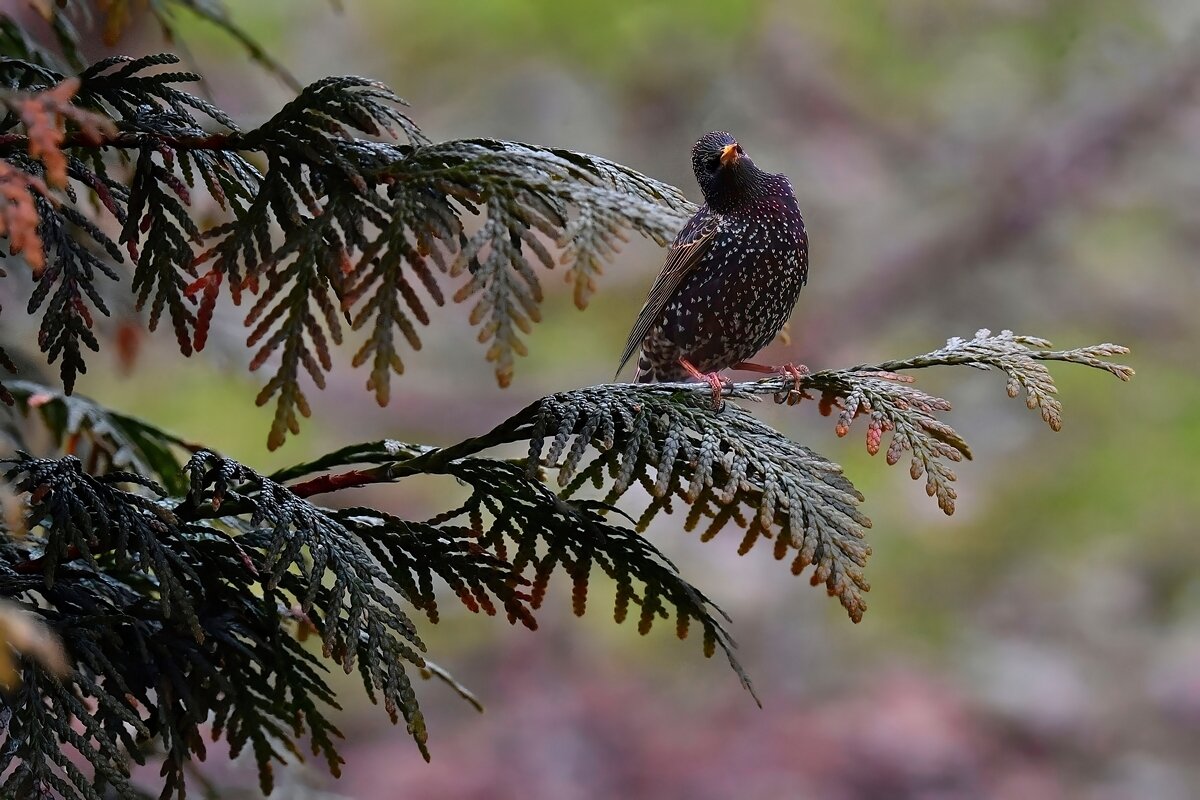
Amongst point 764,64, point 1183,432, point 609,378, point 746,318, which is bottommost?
point 746,318

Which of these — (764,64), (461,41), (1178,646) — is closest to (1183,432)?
(1178,646)

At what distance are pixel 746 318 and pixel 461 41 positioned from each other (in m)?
4.69

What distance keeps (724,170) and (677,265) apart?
15 cm

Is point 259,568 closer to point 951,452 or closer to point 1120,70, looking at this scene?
point 951,452

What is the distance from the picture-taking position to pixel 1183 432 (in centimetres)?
559

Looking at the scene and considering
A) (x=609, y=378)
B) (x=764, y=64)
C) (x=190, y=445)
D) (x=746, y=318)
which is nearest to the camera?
(x=190, y=445)

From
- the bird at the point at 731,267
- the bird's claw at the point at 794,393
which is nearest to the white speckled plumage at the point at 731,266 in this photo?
the bird at the point at 731,267

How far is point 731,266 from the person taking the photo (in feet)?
5.65

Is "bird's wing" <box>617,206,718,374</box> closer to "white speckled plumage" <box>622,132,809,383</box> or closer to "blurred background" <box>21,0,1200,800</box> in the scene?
"white speckled plumage" <box>622,132,809,383</box>

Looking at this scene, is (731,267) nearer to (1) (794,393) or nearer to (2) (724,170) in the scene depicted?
(2) (724,170)

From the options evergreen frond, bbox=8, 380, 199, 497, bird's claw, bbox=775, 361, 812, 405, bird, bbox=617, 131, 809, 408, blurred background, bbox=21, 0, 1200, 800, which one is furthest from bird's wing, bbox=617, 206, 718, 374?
blurred background, bbox=21, 0, 1200, 800

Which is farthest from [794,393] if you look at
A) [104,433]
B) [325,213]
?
[104,433]

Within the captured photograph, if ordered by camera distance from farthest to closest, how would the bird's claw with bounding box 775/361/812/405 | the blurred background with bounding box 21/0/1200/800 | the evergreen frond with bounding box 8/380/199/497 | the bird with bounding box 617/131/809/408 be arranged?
the blurred background with bounding box 21/0/1200/800 → the bird with bounding box 617/131/809/408 → the evergreen frond with bounding box 8/380/199/497 → the bird's claw with bounding box 775/361/812/405

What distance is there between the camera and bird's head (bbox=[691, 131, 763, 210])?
1.75 metres
